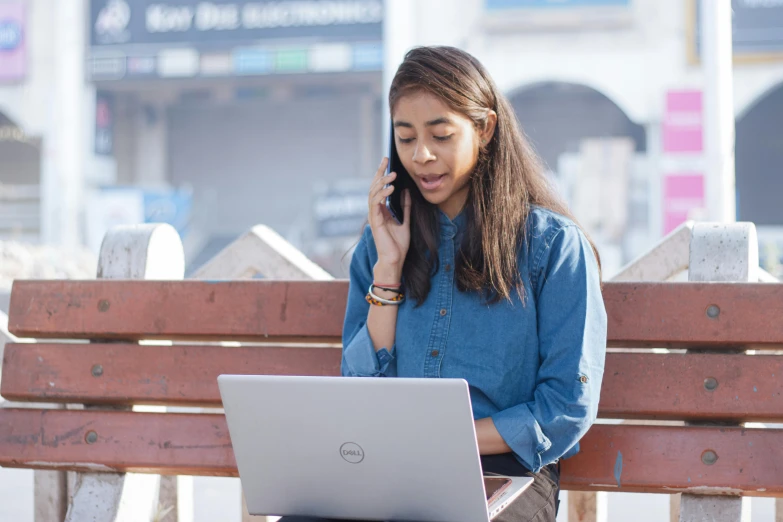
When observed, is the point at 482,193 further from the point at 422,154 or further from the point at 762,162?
the point at 762,162

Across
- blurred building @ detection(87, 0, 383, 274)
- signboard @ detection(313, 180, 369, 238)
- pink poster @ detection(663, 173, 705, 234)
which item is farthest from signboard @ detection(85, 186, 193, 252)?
pink poster @ detection(663, 173, 705, 234)

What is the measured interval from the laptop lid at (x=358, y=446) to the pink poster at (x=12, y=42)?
1914 centimetres

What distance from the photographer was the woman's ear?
2143mm

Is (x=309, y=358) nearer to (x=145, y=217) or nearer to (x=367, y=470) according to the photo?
(x=367, y=470)

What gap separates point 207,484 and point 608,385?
2386mm

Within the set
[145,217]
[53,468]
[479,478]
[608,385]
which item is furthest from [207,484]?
[145,217]

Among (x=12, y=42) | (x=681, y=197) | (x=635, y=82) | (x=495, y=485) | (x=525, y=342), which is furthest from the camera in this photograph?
(x=12, y=42)

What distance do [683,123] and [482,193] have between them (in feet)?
49.7

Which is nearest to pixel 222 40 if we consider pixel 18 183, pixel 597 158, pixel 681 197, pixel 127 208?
pixel 127 208

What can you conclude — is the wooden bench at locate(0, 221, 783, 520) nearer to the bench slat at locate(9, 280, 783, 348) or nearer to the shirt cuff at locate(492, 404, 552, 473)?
the bench slat at locate(9, 280, 783, 348)

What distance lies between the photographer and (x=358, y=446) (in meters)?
1.67

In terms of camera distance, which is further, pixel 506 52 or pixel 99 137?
pixel 99 137

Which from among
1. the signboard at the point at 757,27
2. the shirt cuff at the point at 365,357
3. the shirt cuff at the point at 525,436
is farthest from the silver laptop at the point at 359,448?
the signboard at the point at 757,27

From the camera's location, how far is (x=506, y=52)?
57.2 ft
